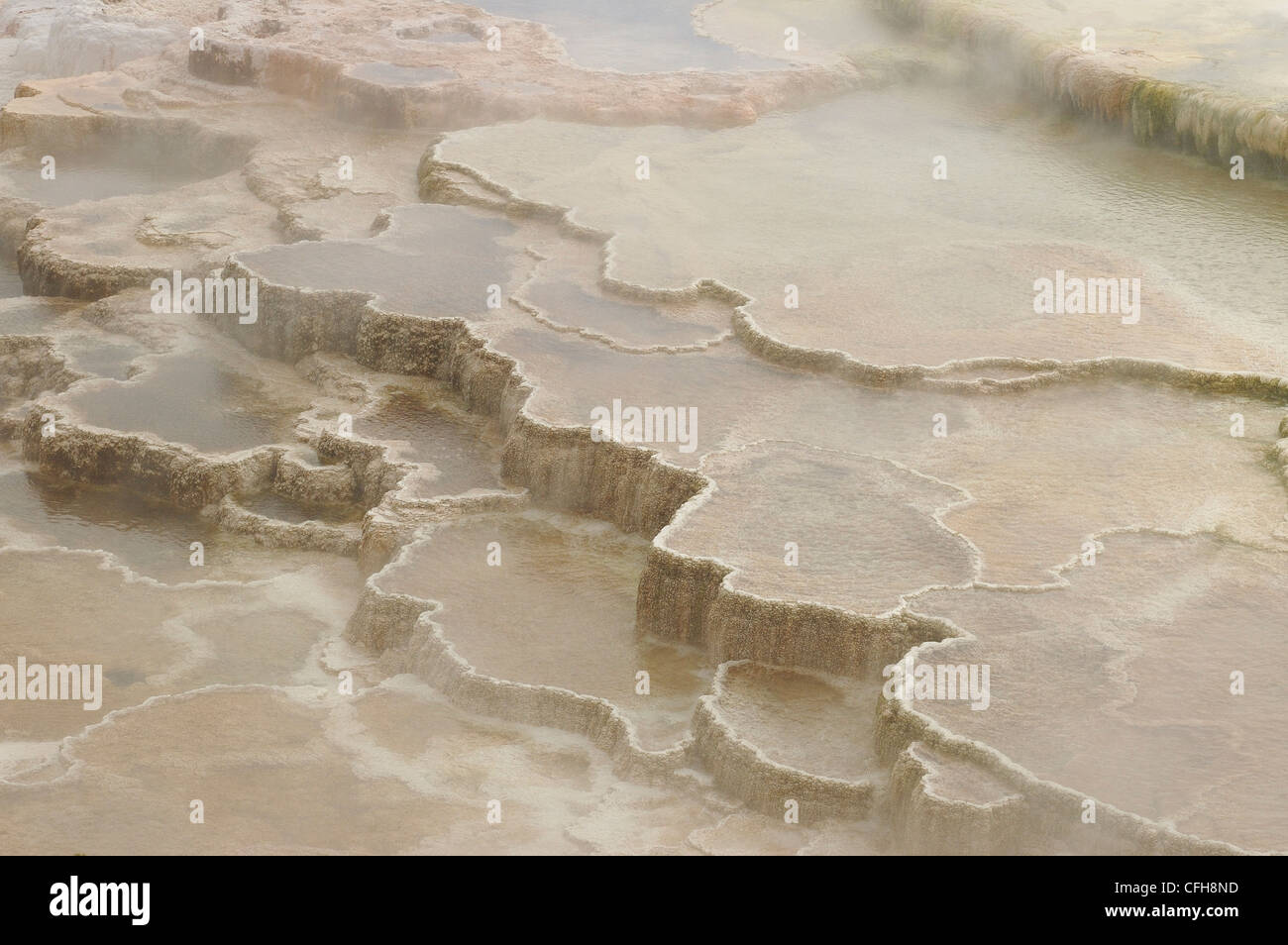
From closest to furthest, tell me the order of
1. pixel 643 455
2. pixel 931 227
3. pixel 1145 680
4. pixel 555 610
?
pixel 1145 680 → pixel 555 610 → pixel 643 455 → pixel 931 227

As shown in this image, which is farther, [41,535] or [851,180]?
[851,180]

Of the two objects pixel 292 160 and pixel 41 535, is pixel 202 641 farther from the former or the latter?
pixel 292 160

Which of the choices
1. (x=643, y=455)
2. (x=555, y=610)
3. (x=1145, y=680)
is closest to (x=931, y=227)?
(x=643, y=455)

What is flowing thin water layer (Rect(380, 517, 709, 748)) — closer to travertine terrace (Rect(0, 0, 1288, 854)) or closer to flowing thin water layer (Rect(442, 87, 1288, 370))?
travertine terrace (Rect(0, 0, 1288, 854))

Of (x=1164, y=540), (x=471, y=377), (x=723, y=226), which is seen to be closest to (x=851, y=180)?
(x=723, y=226)

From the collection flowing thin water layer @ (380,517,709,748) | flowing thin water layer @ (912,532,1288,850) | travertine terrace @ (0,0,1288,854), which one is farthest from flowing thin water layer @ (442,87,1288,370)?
flowing thin water layer @ (912,532,1288,850)

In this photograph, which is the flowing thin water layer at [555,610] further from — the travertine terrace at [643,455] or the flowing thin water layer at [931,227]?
the flowing thin water layer at [931,227]

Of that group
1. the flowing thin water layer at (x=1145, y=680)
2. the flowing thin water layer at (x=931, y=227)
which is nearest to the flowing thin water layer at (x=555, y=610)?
the flowing thin water layer at (x=1145, y=680)

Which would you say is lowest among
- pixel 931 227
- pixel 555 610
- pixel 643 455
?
pixel 555 610

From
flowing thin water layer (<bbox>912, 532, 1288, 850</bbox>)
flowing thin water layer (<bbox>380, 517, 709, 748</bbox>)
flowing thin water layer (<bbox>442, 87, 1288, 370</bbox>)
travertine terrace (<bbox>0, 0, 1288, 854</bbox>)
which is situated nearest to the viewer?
flowing thin water layer (<bbox>912, 532, 1288, 850</bbox>)

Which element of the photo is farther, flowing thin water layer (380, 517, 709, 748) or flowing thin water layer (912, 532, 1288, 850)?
flowing thin water layer (380, 517, 709, 748)

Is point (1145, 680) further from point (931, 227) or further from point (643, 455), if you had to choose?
point (931, 227)
